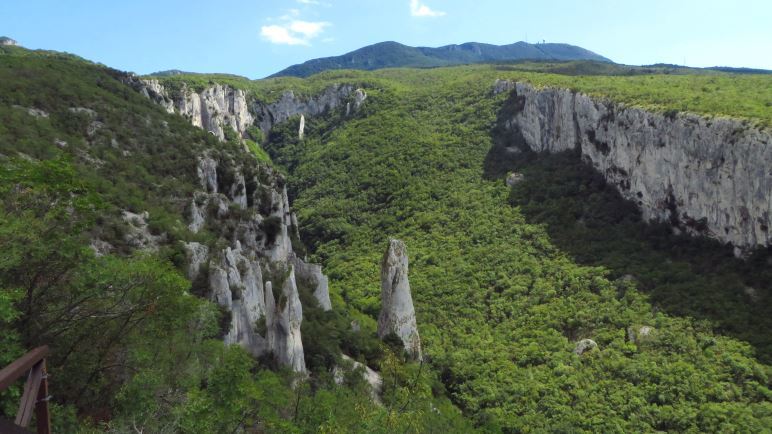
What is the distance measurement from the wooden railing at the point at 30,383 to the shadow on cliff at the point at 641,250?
121ft

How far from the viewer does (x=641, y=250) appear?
4544 centimetres

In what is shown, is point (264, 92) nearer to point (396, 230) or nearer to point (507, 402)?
point (396, 230)

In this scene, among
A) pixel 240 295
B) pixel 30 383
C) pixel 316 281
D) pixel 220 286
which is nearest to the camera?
pixel 30 383

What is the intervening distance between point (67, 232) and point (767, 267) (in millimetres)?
42878

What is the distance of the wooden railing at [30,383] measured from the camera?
12.5ft

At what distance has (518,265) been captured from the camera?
4856cm

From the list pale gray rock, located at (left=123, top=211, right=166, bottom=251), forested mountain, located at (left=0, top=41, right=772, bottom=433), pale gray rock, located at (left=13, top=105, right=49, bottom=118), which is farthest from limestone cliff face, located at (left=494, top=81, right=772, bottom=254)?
pale gray rock, located at (left=13, top=105, right=49, bottom=118)

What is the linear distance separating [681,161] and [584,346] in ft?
64.1

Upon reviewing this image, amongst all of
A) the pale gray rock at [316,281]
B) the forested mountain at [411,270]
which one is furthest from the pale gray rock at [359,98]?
the pale gray rock at [316,281]

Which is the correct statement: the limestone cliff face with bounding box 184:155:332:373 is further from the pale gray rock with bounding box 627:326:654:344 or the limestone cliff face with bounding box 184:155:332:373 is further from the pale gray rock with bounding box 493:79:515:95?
the pale gray rock with bounding box 493:79:515:95

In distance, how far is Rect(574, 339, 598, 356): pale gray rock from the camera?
118 ft

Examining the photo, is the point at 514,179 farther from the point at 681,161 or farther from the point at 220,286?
the point at 220,286

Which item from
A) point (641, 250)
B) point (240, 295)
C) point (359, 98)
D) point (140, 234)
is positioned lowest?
point (641, 250)

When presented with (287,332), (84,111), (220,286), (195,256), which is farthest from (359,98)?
(220,286)
